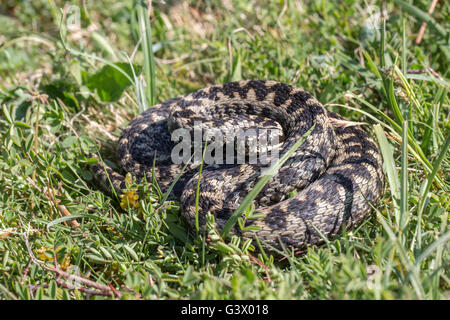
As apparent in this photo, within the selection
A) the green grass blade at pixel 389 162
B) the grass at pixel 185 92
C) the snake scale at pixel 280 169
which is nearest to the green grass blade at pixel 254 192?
the grass at pixel 185 92

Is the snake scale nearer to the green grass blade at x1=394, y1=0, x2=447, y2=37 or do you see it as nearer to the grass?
the grass

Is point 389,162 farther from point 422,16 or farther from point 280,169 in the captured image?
point 422,16

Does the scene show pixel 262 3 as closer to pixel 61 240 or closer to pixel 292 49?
pixel 292 49

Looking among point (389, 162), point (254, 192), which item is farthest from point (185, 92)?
point (389, 162)

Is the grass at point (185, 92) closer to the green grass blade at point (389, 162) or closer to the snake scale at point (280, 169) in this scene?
the green grass blade at point (389, 162)

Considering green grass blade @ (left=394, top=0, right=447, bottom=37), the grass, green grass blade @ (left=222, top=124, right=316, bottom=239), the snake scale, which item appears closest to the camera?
the grass

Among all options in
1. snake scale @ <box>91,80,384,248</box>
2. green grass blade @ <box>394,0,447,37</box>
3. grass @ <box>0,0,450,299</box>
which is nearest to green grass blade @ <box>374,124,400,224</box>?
grass @ <box>0,0,450,299</box>

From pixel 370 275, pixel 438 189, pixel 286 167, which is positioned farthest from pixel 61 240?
pixel 438 189
